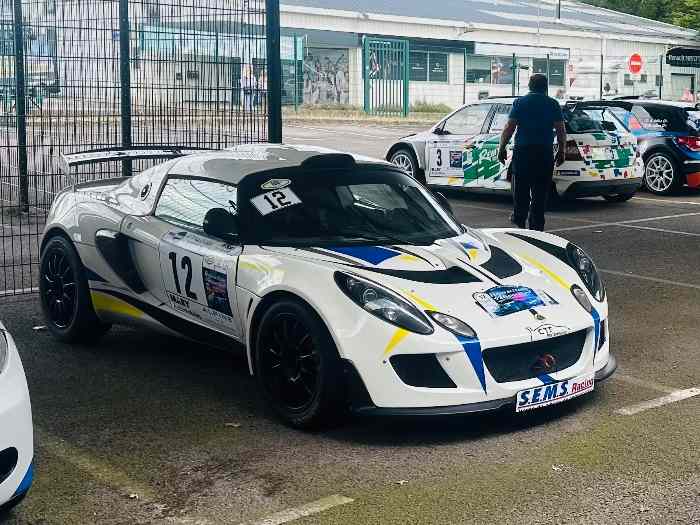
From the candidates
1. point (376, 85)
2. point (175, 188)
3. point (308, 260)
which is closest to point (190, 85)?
point (175, 188)

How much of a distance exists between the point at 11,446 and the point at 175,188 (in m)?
3.06

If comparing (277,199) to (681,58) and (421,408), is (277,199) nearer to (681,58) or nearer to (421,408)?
(421,408)

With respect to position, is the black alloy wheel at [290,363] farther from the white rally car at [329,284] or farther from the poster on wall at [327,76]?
the poster on wall at [327,76]

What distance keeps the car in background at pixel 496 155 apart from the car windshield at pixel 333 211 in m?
8.73

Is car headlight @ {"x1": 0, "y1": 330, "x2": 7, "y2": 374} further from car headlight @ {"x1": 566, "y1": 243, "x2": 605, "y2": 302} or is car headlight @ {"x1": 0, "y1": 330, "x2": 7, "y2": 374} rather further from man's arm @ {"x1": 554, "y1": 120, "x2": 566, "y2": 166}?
man's arm @ {"x1": 554, "y1": 120, "x2": 566, "y2": 166}

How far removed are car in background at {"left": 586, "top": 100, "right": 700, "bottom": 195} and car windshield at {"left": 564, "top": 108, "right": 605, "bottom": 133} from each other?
1386 millimetres

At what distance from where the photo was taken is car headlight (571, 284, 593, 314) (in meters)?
6.00

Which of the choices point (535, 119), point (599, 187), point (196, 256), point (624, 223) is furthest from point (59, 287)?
point (599, 187)

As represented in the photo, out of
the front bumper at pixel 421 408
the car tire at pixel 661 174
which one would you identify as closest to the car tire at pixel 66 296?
the front bumper at pixel 421 408

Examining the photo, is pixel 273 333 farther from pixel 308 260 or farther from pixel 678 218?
pixel 678 218

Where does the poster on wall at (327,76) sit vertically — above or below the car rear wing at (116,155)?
above

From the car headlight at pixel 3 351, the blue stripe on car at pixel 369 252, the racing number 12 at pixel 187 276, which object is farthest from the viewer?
the racing number 12 at pixel 187 276

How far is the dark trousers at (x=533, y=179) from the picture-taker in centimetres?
1173

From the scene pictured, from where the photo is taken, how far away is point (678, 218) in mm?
14695
